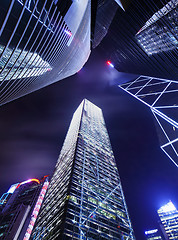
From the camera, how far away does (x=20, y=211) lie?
6762 centimetres

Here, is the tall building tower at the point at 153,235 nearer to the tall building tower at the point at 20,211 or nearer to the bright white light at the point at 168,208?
the bright white light at the point at 168,208

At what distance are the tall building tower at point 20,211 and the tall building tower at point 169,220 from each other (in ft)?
313

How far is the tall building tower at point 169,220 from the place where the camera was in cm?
10336

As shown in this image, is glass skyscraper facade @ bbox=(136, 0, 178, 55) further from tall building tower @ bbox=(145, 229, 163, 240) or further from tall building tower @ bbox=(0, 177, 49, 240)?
tall building tower @ bbox=(145, 229, 163, 240)

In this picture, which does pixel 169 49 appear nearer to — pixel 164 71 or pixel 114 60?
pixel 164 71

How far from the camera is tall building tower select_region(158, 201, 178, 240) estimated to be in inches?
4069

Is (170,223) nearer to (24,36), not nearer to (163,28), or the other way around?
(163,28)

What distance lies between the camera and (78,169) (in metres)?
47.0

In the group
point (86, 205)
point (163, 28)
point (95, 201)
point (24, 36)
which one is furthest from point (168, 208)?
point (24, 36)

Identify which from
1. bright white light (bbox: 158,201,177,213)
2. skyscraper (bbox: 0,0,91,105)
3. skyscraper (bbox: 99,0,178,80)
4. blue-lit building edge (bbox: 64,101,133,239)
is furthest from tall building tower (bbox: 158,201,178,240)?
skyscraper (bbox: 0,0,91,105)

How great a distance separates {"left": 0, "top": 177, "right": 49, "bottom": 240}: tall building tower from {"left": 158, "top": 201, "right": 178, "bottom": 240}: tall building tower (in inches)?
3751

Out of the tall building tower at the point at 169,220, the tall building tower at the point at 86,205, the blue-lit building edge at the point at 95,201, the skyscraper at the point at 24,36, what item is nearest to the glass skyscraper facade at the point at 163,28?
the skyscraper at the point at 24,36

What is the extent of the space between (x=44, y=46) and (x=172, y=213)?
149 metres

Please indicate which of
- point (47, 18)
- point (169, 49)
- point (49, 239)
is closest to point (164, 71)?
point (169, 49)
